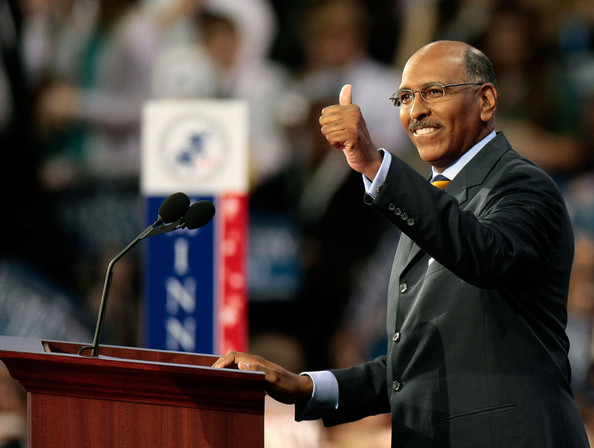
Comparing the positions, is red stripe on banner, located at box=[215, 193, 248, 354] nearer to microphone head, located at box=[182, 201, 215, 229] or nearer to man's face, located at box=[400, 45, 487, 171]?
man's face, located at box=[400, 45, 487, 171]

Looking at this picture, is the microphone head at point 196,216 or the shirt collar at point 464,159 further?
the shirt collar at point 464,159

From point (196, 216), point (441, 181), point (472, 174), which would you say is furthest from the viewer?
point (441, 181)


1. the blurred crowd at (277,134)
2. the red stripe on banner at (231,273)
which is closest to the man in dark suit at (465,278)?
the blurred crowd at (277,134)

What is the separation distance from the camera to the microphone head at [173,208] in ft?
6.34

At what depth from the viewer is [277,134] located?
5902 millimetres

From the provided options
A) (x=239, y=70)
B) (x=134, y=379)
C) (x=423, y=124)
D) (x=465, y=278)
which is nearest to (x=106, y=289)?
(x=134, y=379)

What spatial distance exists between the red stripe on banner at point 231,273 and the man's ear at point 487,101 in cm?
378

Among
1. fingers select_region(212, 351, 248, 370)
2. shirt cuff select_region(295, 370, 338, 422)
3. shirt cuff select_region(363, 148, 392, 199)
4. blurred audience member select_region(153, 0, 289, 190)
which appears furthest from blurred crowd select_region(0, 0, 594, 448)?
shirt cuff select_region(363, 148, 392, 199)

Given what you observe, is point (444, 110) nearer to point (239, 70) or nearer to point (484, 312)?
point (484, 312)

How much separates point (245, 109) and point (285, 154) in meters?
0.40

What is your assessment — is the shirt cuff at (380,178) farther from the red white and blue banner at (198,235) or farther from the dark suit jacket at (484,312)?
the red white and blue banner at (198,235)

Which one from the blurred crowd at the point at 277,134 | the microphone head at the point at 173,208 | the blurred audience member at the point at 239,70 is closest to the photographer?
the microphone head at the point at 173,208

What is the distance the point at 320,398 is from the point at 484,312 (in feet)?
1.67

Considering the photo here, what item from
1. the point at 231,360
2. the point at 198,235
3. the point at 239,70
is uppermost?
the point at 239,70
